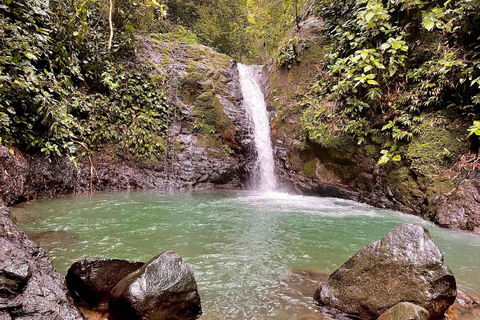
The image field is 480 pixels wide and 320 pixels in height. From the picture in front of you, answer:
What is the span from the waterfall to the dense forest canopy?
192 cm

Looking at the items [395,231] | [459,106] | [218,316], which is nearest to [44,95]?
[218,316]

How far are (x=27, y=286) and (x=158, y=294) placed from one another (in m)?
0.86

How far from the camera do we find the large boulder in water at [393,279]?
2.14 metres

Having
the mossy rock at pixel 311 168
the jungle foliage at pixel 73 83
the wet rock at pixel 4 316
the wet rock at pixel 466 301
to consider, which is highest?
the jungle foliage at pixel 73 83

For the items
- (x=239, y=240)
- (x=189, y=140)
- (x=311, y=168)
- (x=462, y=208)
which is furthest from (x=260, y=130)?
(x=239, y=240)

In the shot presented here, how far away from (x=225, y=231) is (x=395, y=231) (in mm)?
2619

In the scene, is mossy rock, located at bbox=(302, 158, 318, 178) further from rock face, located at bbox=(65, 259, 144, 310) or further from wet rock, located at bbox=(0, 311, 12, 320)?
wet rock, located at bbox=(0, 311, 12, 320)

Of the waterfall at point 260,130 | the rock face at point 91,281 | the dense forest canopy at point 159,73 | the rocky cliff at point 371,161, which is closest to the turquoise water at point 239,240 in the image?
the rocky cliff at point 371,161

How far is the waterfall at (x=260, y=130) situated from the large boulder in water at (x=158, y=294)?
740 centimetres

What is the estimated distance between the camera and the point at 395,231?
246 centimetres

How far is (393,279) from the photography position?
7.45 ft

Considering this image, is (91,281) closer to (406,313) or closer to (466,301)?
(406,313)

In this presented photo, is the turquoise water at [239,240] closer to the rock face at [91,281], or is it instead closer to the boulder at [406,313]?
the boulder at [406,313]

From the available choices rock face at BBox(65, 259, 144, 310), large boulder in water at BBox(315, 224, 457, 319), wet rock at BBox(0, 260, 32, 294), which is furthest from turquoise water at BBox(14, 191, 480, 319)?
wet rock at BBox(0, 260, 32, 294)
